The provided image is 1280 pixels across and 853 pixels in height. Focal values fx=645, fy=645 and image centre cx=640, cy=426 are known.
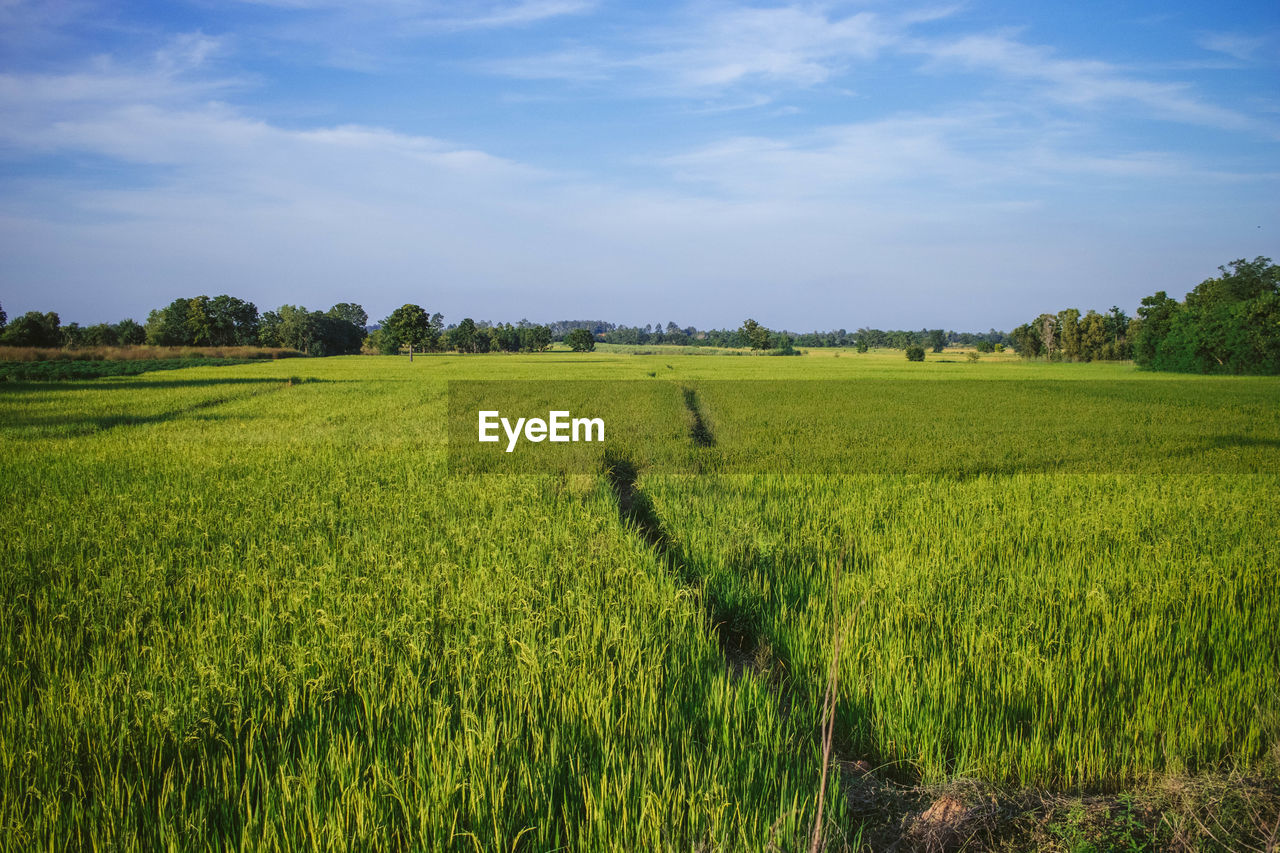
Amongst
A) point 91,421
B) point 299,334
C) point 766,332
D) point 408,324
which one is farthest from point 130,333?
point 766,332

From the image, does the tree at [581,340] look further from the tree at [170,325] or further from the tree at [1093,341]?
the tree at [1093,341]

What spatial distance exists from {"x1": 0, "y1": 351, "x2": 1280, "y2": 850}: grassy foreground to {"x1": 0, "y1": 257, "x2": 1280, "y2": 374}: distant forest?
52.0m

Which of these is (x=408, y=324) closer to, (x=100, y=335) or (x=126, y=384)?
(x=100, y=335)

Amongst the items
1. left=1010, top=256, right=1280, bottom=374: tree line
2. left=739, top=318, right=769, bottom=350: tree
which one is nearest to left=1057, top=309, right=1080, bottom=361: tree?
left=1010, top=256, right=1280, bottom=374: tree line

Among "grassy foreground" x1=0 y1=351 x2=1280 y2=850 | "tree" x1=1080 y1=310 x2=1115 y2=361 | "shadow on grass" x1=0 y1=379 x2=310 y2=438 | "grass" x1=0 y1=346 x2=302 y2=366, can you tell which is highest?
"tree" x1=1080 y1=310 x2=1115 y2=361

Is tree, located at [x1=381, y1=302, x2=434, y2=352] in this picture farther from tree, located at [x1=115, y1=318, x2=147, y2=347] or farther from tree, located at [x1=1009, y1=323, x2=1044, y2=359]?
tree, located at [x1=1009, y1=323, x2=1044, y2=359]

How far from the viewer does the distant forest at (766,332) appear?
45.7 metres

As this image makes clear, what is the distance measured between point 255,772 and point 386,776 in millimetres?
623

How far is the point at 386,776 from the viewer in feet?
7.89

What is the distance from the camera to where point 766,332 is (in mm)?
126875

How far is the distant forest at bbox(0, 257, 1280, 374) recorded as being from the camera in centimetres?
4569

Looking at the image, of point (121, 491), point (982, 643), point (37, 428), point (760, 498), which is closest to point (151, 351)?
point (37, 428)

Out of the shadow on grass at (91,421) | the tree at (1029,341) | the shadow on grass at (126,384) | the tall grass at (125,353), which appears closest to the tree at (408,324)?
the tall grass at (125,353)

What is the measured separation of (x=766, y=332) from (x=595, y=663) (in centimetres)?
12748
